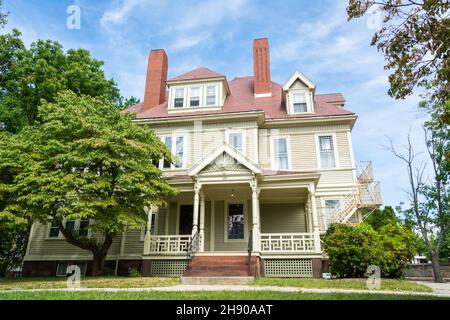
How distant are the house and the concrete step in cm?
→ 187

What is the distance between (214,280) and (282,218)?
22.1 ft

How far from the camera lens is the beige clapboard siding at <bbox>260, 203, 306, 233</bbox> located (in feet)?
54.8

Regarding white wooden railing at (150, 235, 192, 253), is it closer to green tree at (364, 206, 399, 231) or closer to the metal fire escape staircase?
the metal fire escape staircase

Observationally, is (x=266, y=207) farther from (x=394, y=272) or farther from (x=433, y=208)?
(x=433, y=208)

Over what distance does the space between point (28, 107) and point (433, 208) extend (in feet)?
106

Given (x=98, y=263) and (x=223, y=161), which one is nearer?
(x=98, y=263)

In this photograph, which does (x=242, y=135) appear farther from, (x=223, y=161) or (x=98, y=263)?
(x=98, y=263)

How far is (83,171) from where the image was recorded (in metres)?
12.6

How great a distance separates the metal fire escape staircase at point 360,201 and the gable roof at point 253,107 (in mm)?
3790

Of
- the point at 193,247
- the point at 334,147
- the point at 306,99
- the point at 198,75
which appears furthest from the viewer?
the point at 198,75

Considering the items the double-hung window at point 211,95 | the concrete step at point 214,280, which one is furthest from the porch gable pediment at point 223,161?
the double-hung window at point 211,95

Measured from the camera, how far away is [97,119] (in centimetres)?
1308

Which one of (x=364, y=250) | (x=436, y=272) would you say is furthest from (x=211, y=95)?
(x=436, y=272)

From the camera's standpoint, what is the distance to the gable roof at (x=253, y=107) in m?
18.1
